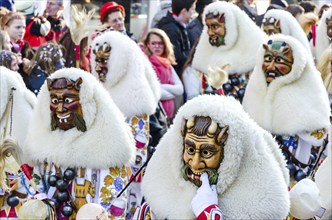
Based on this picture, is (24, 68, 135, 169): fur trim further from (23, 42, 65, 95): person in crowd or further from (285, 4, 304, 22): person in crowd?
(285, 4, 304, 22): person in crowd

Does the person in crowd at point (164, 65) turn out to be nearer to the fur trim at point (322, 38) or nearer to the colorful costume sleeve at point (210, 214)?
the fur trim at point (322, 38)

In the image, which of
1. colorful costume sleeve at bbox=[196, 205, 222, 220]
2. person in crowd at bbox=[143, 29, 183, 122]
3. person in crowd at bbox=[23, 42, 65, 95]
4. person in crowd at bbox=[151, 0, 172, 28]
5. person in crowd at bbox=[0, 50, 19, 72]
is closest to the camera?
colorful costume sleeve at bbox=[196, 205, 222, 220]

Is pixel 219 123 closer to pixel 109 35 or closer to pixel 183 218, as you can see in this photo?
pixel 183 218

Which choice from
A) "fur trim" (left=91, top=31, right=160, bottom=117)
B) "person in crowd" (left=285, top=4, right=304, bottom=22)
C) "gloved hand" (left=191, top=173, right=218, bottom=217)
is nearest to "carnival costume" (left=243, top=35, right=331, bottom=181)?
"fur trim" (left=91, top=31, right=160, bottom=117)

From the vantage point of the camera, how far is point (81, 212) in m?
6.48

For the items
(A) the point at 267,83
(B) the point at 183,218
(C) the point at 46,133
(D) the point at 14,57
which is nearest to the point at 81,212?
(B) the point at 183,218

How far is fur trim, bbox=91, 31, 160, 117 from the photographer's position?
9841 mm

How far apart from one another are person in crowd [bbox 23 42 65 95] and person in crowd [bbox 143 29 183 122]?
1.15m

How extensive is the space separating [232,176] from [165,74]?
215 inches

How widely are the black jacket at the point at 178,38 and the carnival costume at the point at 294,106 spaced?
9.40 feet

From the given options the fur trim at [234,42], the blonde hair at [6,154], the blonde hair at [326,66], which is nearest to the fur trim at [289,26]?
the fur trim at [234,42]

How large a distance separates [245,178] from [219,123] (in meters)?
0.34

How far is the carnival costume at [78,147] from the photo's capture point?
789cm

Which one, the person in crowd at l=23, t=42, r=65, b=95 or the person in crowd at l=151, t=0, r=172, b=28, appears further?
the person in crowd at l=151, t=0, r=172, b=28
